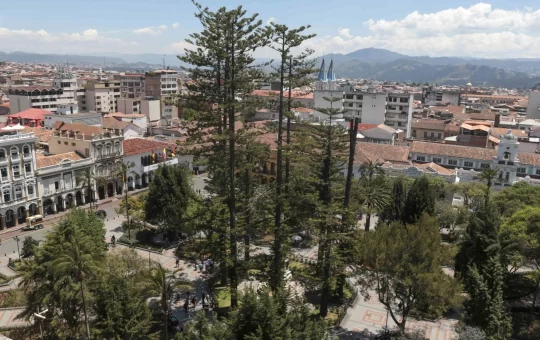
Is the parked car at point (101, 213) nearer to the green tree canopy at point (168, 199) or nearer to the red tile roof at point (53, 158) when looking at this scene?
the red tile roof at point (53, 158)

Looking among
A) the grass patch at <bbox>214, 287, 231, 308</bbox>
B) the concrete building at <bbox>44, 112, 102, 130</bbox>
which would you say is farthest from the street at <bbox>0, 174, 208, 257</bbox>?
the concrete building at <bbox>44, 112, 102, 130</bbox>

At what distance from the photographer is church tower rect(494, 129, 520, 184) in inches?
2021

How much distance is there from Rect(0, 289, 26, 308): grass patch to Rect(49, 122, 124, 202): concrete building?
75.5ft

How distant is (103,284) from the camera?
2077 centimetres

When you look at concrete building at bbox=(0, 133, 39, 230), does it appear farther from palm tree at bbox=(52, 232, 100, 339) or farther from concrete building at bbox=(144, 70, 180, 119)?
concrete building at bbox=(144, 70, 180, 119)

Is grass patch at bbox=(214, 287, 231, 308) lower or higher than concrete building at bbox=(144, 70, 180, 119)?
lower

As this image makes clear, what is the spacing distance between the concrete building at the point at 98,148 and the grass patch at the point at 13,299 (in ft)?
75.5

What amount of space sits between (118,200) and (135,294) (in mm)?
36091

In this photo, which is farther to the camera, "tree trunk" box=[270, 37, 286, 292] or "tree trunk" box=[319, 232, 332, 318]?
"tree trunk" box=[319, 232, 332, 318]

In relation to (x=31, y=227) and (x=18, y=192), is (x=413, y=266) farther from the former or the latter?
(x=18, y=192)

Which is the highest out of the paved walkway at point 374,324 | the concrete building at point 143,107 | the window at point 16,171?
the concrete building at point 143,107

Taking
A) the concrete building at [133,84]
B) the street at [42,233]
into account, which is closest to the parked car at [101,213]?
the street at [42,233]

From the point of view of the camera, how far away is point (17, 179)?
146ft

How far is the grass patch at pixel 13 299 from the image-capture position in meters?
29.1
